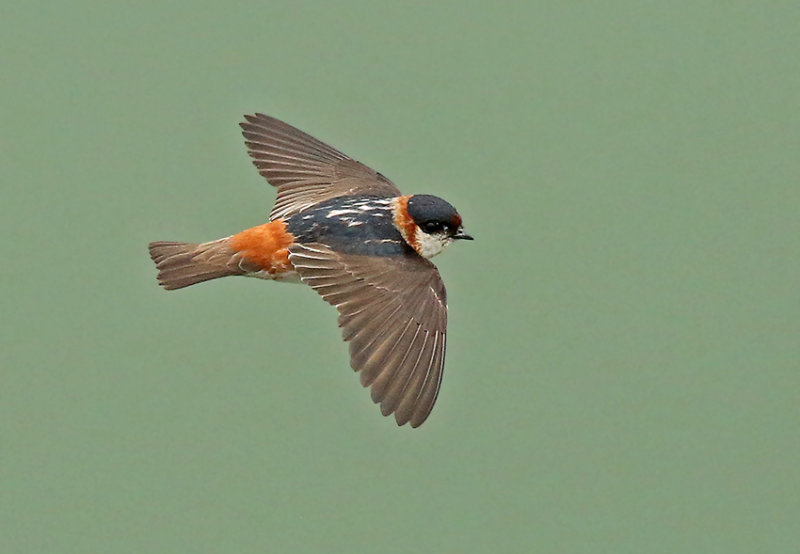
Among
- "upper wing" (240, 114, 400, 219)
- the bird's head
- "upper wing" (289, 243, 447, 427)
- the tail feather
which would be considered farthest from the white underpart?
the tail feather

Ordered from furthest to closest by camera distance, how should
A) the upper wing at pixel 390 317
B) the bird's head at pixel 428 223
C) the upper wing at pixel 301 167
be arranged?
1. the upper wing at pixel 301 167
2. the bird's head at pixel 428 223
3. the upper wing at pixel 390 317

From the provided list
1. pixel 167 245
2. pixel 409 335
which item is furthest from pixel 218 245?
pixel 409 335

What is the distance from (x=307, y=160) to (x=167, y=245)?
921 millimetres

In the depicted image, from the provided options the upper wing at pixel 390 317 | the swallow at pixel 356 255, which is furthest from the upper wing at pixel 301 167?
the upper wing at pixel 390 317

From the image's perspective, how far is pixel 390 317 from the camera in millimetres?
5258

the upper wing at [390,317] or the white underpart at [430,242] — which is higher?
the white underpart at [430,242]

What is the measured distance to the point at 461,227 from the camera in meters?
5.71

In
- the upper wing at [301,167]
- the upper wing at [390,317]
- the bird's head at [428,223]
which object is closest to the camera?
the upper wing at [390,317]

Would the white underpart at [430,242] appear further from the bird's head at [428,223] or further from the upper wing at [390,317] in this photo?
the upper wing at [390,317]

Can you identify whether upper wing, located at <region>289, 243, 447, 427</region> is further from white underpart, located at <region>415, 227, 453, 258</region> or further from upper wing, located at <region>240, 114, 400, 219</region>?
upper wing, located at <region>240, 114, 400, 219</region>

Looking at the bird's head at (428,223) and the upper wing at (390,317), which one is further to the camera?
the bird's head at (428,223)

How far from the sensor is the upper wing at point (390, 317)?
5012 mm

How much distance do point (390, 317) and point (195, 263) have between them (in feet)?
3.35

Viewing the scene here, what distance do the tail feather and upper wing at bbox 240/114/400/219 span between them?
468 mm
